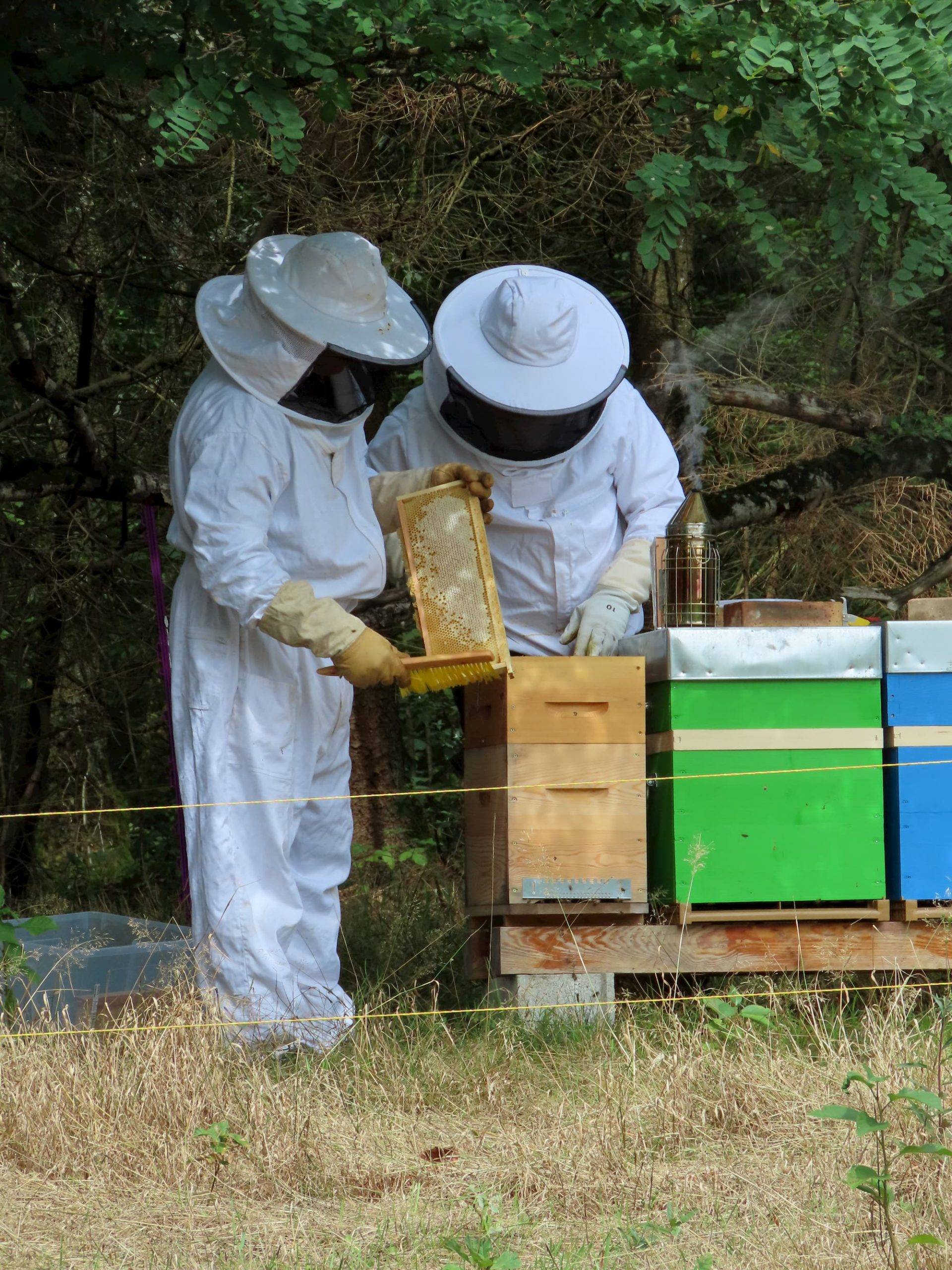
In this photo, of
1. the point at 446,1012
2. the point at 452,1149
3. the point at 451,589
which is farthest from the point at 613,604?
the point at 452,1149

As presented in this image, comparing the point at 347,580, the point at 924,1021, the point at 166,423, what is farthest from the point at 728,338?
the point at 924,1021

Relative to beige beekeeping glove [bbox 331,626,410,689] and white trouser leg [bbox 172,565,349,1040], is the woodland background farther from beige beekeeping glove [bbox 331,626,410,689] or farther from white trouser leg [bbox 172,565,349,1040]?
beige beekeeping glove [bbox 331,626,410,689]

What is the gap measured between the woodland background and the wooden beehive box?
121cm

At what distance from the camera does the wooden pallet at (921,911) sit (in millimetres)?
3783

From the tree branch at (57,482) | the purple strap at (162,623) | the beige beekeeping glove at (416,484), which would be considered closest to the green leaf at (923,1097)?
the beige beekeeping glove at (416,484)

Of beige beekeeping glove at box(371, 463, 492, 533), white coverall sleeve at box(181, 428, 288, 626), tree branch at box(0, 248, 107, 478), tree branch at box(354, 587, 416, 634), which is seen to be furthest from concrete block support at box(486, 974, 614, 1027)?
tree branch at box(0, 248, 107, 478)

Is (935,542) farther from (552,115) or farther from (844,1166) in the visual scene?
(844,1166)

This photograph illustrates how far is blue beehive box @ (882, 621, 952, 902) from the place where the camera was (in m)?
3.77

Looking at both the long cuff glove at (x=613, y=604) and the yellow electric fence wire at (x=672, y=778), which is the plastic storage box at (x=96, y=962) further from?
the long cuff glove at (x=613, y=604)

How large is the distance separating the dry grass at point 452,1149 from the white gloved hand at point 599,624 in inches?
42.5

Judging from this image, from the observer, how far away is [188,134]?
147 inches

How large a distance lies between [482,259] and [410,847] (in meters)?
2.87

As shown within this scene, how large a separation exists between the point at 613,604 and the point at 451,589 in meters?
0.62

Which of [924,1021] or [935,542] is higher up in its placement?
[935,542]
